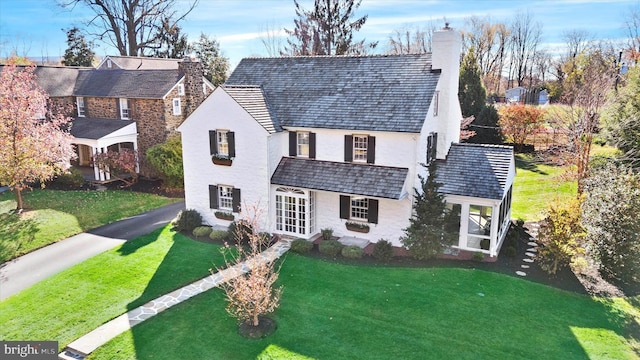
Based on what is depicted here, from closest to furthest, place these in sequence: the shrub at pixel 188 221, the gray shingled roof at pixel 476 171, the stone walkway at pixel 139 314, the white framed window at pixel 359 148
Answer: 1. the stone walkway at pixel 139 314
2. the gray shingled roof at pixel 476 171
3. the white framed window at pixel 359 148
4. the shrub at pixel 188 221

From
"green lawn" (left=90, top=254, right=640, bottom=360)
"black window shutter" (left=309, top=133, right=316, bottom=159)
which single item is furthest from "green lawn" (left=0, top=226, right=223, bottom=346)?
"black window shutter" (left=309, top=133, right=316, bottom=159)

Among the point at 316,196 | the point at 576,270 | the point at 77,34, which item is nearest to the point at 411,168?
the point at 316,196

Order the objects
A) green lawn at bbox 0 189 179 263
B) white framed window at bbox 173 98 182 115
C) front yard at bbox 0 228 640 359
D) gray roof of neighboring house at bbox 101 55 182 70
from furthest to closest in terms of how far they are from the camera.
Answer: gray roof of neighboring house at bbox 101 55 182 70 → white framed window at bbox 173 98 182 115 → green lawn at bbox 0 189 179 263 → front yard at bbox 0 228 640 359

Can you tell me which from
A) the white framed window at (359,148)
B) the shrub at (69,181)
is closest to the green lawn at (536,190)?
the white framed window at (359,148)

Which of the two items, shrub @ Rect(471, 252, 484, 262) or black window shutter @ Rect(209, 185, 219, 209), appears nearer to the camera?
shrub @ Rect(471, 252, 484, 262)

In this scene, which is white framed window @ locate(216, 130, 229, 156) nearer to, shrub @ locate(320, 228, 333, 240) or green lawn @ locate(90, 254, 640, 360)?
shrub @ locate(320, 228, 333, 240)

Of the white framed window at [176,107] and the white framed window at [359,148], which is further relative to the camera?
the white framed window at [176,107]

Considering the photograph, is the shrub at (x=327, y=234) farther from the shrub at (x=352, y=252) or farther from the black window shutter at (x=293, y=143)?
the black window shutter at (x=293, y=143)
